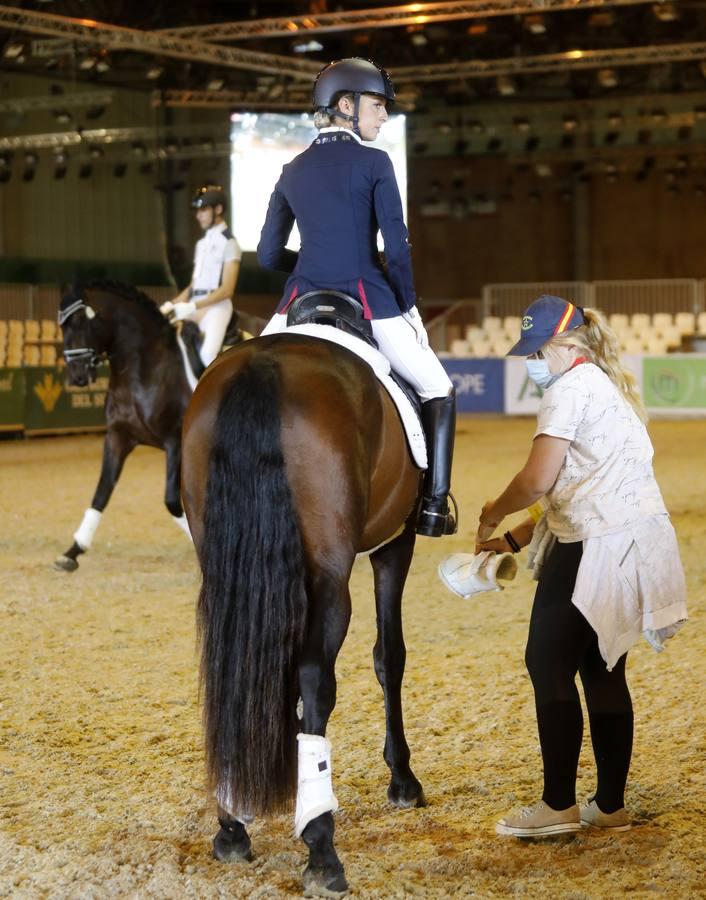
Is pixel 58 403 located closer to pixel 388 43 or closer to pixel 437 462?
pixel 388 43

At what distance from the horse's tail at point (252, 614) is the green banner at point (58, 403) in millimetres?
16910

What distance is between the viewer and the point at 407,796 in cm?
398

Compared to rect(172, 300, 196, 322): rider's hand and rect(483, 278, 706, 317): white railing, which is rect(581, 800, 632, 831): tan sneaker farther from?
rect(483, 278, 706, 317): white railing

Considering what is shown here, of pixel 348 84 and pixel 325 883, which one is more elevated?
pixel 348 84

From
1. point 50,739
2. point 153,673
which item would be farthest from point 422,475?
point 153,673

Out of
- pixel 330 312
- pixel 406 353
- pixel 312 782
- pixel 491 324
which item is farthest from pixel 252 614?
pixel 491 324

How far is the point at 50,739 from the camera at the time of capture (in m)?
4.70

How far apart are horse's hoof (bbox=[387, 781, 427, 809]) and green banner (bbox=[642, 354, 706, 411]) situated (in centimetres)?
1688

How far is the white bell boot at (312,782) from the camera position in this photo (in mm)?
3266

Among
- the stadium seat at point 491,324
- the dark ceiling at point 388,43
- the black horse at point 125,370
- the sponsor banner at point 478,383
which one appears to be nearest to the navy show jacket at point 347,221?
the black horse at point 125,370

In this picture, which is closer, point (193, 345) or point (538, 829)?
point (538, 829)

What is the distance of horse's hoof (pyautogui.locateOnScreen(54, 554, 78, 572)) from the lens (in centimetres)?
842

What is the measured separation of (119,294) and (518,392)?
Answer: 13535 mm

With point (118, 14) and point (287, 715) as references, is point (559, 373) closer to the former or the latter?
point (287, 715)
